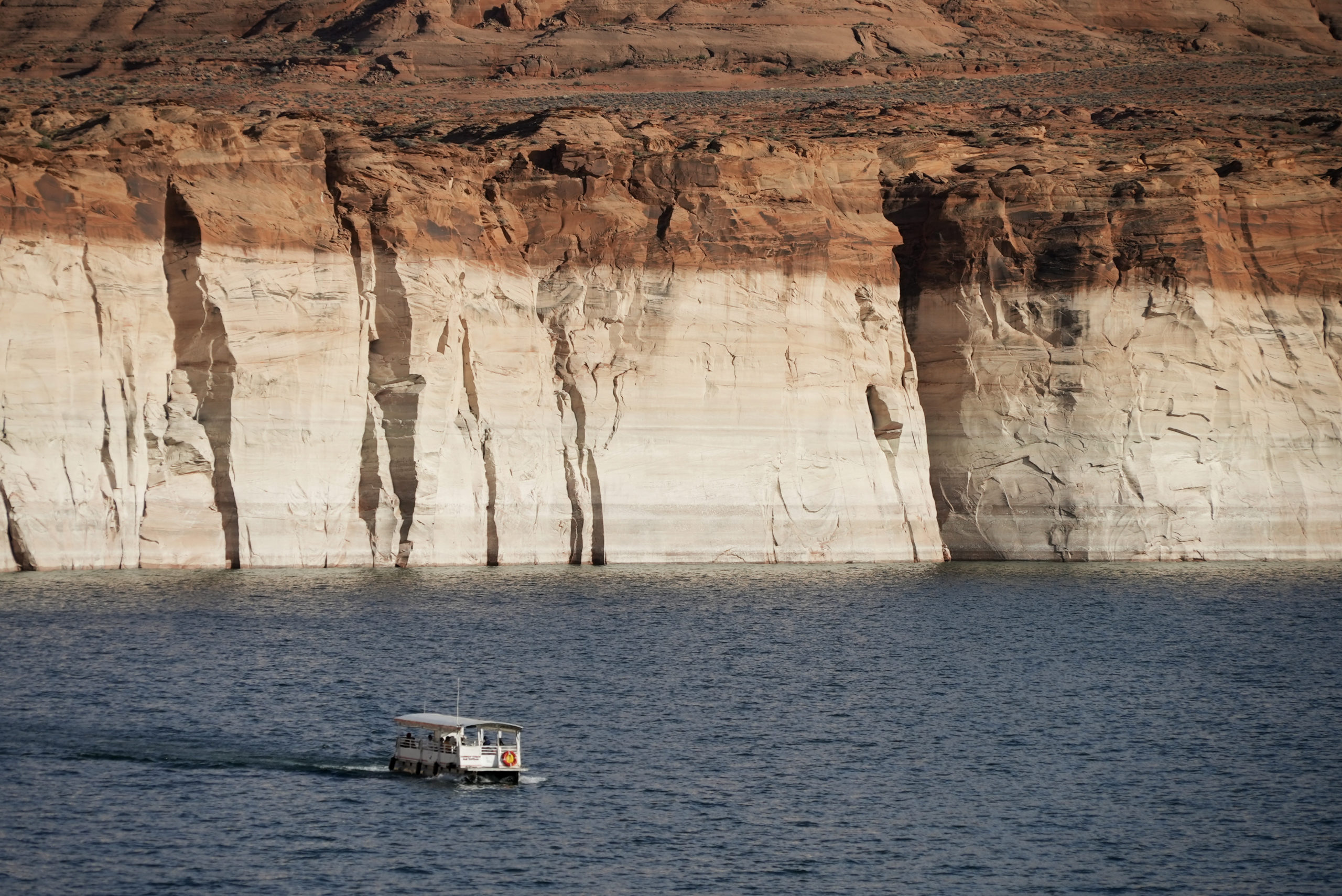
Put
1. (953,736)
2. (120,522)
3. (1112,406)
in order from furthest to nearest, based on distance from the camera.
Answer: (1112,406)
(120,522)
(953,736)

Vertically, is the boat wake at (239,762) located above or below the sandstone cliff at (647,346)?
below

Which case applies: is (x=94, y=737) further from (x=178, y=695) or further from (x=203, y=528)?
(x=203, y=528)

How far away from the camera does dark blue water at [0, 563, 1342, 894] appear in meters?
24.5

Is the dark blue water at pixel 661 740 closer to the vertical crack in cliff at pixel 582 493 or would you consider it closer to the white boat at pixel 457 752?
the white boat at pixel 457 752

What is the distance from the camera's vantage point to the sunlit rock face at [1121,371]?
61.1 metres

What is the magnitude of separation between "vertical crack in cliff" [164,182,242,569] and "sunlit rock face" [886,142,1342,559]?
24.1 m

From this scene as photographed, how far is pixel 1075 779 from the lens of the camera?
97.8 ft

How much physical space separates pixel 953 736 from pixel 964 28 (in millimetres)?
90997

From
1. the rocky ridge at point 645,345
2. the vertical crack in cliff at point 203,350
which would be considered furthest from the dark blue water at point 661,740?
the rocky ridge at point 645,345

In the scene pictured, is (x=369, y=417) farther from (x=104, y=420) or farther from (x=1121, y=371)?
(x=1121, y=371)

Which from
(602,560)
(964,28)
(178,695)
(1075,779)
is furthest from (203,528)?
(964,28)

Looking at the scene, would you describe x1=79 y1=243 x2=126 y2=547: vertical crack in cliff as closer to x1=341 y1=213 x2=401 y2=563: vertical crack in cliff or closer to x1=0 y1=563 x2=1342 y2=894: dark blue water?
x1=0 y1=563 x2=1342 y2=894: dark blue water

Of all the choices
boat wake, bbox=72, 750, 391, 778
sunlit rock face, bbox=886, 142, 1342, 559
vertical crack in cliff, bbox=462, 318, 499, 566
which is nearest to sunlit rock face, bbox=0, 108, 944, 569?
vertical crack in cliff, bbox=462, 318, 499, 566

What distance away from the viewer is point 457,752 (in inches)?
1155
